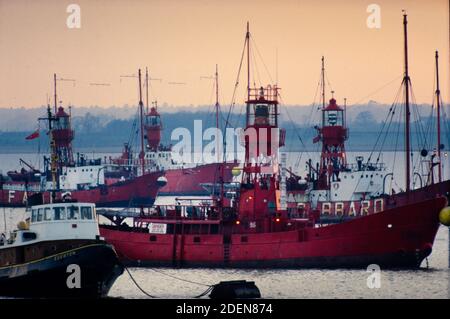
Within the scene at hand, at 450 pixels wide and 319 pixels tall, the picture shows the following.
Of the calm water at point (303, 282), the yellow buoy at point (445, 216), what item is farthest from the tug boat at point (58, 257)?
the yellow buoy at point (445, 216)

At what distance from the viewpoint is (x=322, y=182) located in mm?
65938

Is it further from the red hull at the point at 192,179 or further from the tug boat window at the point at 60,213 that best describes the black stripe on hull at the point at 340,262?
the red hull at the point at 192,179

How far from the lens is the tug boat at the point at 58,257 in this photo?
120 ft

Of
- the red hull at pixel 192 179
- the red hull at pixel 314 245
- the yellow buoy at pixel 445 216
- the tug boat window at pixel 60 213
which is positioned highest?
the red hull at pixel 192 179

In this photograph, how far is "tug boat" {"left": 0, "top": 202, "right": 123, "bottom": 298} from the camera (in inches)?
1442

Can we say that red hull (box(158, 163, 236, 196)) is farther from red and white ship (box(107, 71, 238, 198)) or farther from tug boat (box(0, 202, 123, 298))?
tug boat (box(0, 202, 123, 298))

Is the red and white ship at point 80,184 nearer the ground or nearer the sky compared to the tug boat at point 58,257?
nearer the sky

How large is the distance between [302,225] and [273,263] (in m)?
1.84

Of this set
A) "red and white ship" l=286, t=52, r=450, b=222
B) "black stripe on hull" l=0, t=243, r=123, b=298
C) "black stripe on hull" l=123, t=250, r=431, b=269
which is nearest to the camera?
"black stripe on hull" l=0, t=243, r=123, b=298

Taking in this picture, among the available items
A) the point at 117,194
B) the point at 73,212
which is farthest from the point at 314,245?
the point at 117,194

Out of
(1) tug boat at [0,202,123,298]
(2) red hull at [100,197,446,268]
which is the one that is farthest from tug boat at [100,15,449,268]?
(1) tug boat at [0,202,123,298]

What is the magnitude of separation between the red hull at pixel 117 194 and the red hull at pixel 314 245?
86.0 ft

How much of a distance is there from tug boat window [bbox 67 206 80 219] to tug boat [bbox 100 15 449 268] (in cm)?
790
